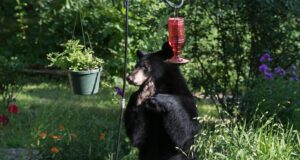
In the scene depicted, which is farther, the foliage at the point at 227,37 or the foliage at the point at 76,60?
the foliage at the point at 227,37

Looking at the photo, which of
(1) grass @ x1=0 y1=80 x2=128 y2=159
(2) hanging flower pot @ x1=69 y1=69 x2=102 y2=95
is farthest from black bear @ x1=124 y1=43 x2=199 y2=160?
(1) grass @ x1=0 y1=80 x2=128 y2=159

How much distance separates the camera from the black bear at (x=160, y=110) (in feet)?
13.7

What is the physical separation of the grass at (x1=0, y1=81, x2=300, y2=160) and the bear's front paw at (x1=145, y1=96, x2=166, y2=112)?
13.4 inches

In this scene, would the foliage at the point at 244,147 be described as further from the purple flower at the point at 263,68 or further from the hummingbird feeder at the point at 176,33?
the purple flower at the point at 263,68

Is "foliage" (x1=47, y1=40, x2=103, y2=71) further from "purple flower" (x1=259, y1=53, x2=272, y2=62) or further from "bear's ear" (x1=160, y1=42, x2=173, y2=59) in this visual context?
"purple flower" (x1=259, y1=53, x2=272, y2=62)

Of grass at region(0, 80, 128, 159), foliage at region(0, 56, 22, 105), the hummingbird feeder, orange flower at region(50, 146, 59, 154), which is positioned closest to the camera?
the hummingbird feeder

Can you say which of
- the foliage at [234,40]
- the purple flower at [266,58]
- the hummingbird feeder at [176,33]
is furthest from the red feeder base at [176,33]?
the purple flower at [266,58]

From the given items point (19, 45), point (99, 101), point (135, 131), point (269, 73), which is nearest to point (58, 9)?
point (19, 45)

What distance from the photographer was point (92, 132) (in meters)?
6.16

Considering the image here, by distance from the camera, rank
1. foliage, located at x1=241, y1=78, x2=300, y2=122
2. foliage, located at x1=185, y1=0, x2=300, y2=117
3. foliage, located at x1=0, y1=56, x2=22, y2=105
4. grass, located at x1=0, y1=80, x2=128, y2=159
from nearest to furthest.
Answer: grass, located at x1=0, y1=80, x2=128, y2=159 < foliage, located at x1=241, y1=78, x2=300, y2=122 < foliage, located at x1=185, y1=0, x2=300, y2=117 < foliage, located at x1=0, y1=56, x2=22, y2=105

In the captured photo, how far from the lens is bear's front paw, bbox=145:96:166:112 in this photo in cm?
414

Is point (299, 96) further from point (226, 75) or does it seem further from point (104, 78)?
point (104, 78)

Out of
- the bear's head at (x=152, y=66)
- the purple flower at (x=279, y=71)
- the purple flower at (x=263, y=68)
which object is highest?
the bear's head at (x=152, y=66)

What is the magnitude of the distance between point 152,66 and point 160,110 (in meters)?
0.32
